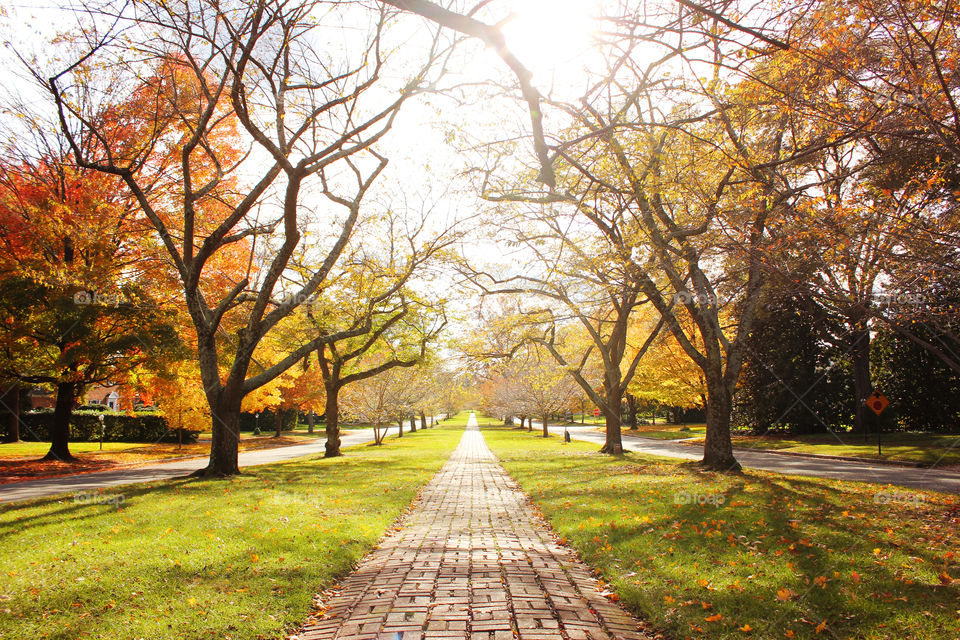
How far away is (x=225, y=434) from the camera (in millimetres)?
12703

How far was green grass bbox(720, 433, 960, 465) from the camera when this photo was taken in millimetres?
18017

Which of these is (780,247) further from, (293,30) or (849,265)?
(293,30)

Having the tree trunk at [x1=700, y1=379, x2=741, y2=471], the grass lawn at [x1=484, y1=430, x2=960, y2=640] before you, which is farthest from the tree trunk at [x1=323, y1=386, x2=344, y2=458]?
the tree trunk at [x1=700, y1=379, x2=741, y2=471]

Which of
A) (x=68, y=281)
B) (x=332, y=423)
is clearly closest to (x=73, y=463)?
(x=68, y=281)

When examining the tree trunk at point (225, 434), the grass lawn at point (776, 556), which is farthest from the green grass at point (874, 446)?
the tree trunk at point (225, 434)

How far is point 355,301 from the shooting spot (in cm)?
1878

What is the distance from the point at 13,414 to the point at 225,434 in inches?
844

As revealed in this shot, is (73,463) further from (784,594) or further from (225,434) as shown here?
(784,594)

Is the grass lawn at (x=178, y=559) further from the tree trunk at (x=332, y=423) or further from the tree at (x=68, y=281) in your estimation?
the tree trunk at (x=332, y=423)

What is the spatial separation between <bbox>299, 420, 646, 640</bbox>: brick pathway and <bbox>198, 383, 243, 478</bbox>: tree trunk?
22.4 ft

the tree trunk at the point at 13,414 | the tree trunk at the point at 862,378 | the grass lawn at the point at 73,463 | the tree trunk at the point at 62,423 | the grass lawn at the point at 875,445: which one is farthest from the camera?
the tree trunk at the point at 862,378

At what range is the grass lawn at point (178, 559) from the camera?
12.6ft

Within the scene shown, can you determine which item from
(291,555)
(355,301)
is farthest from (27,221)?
(291,555)

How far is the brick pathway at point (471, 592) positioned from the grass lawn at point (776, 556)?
40 centimetres
